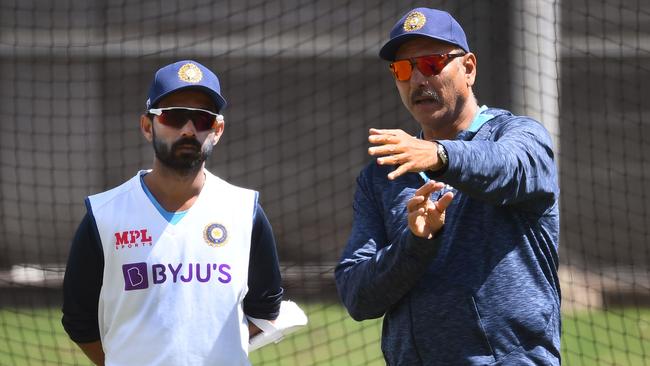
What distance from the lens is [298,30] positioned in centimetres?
948

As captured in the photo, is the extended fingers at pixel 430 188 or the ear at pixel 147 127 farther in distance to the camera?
the ear at pixel 147 127

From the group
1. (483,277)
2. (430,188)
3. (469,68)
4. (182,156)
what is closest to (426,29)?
(469,68)

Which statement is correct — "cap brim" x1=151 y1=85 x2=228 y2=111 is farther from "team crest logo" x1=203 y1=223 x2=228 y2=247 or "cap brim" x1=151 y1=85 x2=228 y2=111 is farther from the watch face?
the watch face

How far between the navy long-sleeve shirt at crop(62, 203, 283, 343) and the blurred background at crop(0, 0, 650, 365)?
5753 millimetres

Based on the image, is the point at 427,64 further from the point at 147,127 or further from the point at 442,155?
the point at 147,127

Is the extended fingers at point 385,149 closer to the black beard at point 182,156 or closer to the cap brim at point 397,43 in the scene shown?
the cap brim at point 397,43

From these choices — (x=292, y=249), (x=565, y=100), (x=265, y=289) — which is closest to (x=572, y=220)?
(x=565, y=100)

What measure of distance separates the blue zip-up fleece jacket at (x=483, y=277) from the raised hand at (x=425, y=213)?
0.03m

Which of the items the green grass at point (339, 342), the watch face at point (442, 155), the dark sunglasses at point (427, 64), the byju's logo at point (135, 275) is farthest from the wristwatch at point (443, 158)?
the green grass at point (339, 342)

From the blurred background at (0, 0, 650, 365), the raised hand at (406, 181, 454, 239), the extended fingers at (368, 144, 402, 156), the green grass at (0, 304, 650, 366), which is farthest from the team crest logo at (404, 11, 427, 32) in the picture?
the blurred background at (0, 0, 650, 365)

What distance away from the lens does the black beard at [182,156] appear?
3.15 m

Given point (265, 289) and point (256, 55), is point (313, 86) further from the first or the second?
point (265, 289)

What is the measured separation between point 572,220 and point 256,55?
2.94 m

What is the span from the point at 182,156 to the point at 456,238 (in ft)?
2.73
